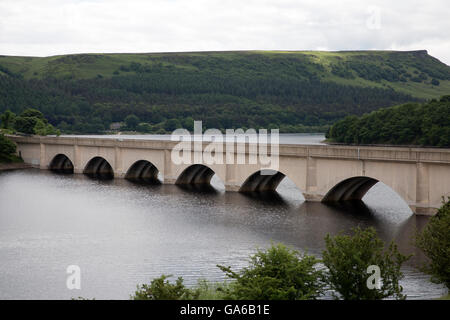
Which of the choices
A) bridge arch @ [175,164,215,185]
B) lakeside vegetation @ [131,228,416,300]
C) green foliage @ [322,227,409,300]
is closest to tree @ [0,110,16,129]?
bridge arch @ [175,164,215,185]

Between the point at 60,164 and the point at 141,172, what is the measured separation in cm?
2146

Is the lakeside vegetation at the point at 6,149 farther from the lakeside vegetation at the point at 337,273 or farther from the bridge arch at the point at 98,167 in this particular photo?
the lakeside vegetation at the point at 337,273

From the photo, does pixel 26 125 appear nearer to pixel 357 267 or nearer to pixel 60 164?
pixel 60 164

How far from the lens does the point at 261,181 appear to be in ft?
218

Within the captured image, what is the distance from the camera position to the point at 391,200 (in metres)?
63.2

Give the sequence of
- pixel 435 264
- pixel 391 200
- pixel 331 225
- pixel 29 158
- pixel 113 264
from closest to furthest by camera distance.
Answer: pixel 435 264 < pixel 113 264 < pixel 331 225 < pixel 391 200 < pixel 29 158

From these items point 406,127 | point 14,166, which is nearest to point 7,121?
point 14,166

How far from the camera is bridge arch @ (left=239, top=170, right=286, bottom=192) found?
6519 centimetres

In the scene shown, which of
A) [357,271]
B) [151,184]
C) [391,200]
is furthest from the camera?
[151,184]

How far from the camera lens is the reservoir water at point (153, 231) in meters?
34.6

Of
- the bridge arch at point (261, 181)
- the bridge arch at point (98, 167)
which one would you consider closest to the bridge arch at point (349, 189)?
the bridge arch at point (261, 181)
